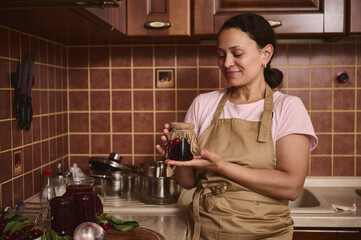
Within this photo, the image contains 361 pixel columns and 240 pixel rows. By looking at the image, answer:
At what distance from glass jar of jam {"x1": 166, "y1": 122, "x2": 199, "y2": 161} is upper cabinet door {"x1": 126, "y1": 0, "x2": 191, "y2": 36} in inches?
21.0

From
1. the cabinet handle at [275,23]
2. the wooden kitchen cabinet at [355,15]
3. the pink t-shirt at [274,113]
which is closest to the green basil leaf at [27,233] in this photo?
the pink t-shirt at [274,113]

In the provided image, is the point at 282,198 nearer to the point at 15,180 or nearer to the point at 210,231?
the point at 210,231

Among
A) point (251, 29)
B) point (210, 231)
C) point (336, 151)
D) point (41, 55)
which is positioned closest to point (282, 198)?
point (210, 231)

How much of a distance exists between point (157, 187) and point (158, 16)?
2.33 ft

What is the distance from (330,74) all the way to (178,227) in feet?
3.74

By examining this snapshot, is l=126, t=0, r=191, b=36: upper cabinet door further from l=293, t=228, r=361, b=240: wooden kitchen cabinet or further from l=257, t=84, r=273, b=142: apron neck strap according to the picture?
l=293, t=228, r=361, b=240: wooden kitchen cabinet

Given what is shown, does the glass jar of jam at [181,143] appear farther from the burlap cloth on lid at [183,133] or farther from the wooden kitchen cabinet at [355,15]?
the wooden kitchen cabinet at [355,15]

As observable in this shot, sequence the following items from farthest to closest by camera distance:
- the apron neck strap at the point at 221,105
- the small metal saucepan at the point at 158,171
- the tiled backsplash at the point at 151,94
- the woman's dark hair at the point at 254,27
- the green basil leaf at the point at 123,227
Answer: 1. the tiled backsplash at the point at 151,94
2. the small metal saucepan at the point at 158,171
3. the apron neck strap at the point at 221,105
4. the woman's dark hair at the point at 254,27
5. the green basil leaf at the point at 123,227

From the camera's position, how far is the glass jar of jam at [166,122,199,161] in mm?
1312

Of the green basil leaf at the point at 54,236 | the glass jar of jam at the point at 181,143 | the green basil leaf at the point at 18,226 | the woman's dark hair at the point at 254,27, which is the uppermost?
the woman's dark hair at the point at 254,27

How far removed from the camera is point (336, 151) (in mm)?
2070

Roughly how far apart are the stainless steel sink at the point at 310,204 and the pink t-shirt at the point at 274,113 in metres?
0.27

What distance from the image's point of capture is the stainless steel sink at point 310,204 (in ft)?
5.18

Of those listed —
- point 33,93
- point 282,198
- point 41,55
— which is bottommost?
point 282,198
